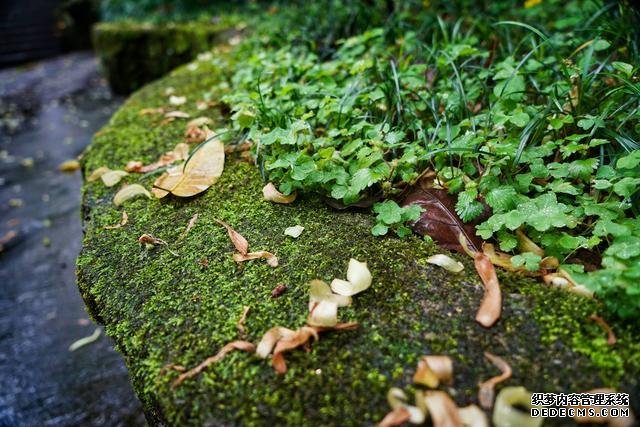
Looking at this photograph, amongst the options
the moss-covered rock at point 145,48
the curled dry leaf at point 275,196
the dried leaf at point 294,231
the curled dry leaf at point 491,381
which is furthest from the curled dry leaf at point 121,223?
the moss-covered rock at point 145,48

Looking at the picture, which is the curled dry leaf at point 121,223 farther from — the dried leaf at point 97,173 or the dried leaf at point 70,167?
the dried leaf at point 70,167

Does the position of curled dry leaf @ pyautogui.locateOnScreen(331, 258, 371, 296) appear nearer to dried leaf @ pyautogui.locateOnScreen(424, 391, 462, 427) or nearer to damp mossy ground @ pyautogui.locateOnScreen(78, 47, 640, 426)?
damp mossy ground @ pyautogui.locateOnScreen(78, 47, 640, 426)

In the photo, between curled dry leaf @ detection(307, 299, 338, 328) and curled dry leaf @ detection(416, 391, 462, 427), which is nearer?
curled dry leaf @ detection(416, 391, 462, 427)

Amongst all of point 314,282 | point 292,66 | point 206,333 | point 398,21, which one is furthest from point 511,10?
point 206,333

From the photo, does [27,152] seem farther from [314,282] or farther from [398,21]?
[314,282]

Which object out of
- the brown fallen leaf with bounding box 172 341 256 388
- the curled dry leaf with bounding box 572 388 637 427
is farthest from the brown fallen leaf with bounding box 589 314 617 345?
the brown fallen leaf with bounding box 172 341 256 388

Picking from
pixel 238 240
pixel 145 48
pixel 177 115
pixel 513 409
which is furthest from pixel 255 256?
pixel 145 48

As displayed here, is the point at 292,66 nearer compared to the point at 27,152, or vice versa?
the point at 292,66
